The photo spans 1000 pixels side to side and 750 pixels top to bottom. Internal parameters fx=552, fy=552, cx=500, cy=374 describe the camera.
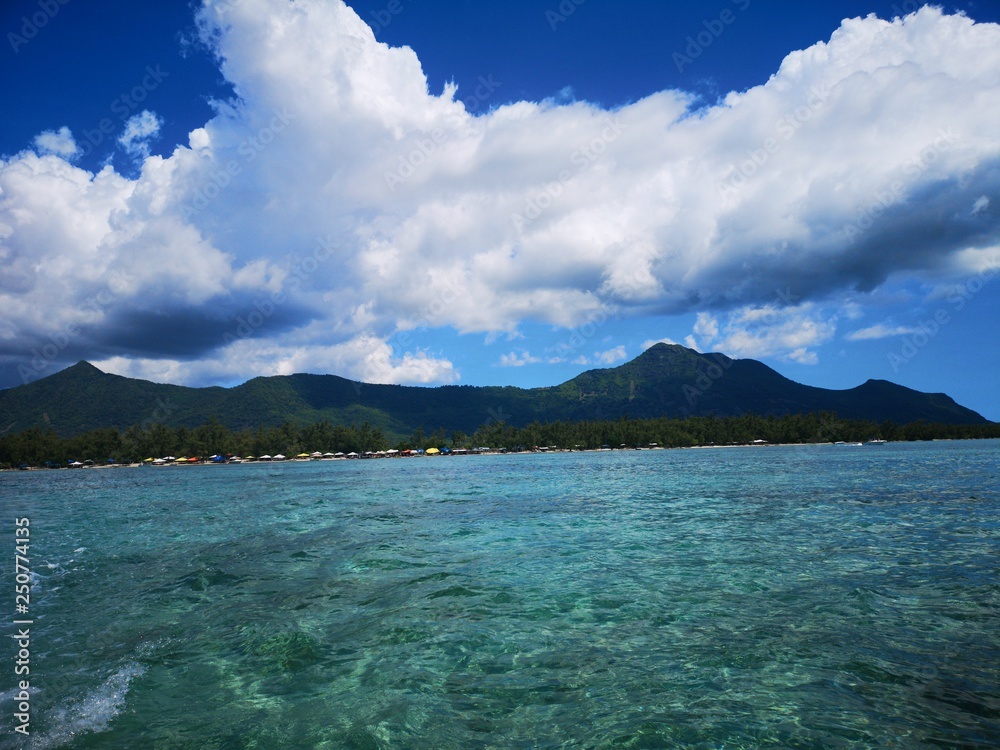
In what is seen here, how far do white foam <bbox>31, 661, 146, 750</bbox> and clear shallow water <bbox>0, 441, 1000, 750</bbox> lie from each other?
0.03 m

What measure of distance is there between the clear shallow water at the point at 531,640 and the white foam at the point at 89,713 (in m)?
0.03

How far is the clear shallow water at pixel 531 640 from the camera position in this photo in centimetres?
708

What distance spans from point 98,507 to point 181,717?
45.3 meters

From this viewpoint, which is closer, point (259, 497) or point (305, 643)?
point (305, 643)

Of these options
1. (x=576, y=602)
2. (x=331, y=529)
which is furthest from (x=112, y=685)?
(x=331, y=529)

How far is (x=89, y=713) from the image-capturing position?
7.76 metres

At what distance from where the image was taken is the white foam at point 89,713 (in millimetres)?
7000

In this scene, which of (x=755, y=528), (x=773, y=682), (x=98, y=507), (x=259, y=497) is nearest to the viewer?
(x=773, y=682)

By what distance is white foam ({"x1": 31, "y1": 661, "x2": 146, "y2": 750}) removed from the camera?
700 cm

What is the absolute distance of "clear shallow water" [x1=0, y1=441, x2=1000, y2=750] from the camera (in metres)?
7.08

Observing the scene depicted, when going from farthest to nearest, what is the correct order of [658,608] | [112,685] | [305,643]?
[658,608]
[305,643]
[112,685]

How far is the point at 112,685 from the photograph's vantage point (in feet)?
28.5

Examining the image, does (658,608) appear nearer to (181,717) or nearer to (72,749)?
(181,717)

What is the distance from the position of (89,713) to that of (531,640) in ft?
22.4
